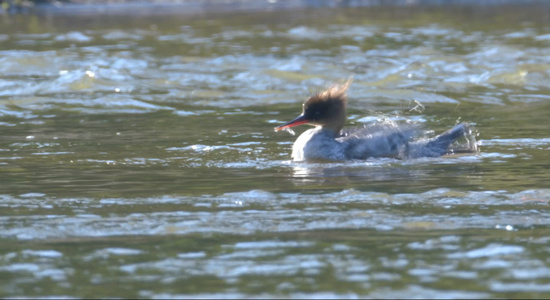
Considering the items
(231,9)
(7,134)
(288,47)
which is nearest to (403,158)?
(7,134)

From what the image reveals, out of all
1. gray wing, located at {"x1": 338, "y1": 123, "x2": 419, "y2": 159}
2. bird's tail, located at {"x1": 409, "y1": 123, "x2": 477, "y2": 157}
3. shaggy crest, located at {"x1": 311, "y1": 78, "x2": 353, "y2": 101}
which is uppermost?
shaggy crest, located at {"x1": 311, "y1": 78, "x2": 353, "y2": 101}

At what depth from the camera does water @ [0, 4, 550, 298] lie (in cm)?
679

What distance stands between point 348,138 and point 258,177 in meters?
1.58

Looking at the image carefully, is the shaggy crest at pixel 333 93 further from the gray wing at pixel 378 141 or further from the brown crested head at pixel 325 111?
the gray wing at pixel 378 141

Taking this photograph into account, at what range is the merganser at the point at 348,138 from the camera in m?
11.1

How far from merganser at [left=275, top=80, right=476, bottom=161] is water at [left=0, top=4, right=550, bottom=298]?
0.22m

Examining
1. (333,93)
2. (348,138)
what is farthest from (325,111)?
(348,138)

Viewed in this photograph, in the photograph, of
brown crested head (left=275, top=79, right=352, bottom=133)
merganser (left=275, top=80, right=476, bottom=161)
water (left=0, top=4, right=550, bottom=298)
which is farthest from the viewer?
brown crested head (left=275, top=79, right=352, bottom=133)

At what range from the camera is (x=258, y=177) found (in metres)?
10.1

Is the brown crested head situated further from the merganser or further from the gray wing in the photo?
the gray wing

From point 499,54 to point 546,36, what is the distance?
3073 mm

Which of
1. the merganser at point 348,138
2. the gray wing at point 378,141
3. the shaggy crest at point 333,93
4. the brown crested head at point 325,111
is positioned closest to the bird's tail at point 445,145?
the merganser at point 348,138

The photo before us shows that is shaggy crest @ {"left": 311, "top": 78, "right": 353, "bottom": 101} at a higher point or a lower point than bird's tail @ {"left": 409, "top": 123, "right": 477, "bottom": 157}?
higher

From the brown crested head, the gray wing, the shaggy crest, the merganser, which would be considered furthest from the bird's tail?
the shaggy crest
